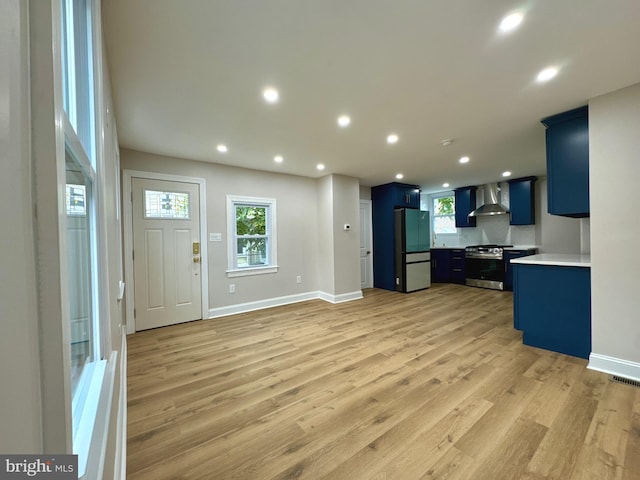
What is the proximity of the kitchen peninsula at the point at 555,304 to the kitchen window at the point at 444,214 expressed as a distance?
4263mm

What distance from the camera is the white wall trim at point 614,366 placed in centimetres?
209

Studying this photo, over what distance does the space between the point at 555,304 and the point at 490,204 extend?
13.3ft

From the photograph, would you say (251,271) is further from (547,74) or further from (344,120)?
(547,74)

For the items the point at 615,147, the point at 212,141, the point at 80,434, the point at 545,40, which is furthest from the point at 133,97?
the point at 615,147

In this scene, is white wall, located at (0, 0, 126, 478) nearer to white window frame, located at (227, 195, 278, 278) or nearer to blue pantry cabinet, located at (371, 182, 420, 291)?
white window frame, located at (227, 195, 278, 278)

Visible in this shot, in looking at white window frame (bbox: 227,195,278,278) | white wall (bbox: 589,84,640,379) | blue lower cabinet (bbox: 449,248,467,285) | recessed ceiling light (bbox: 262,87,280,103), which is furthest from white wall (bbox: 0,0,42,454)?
blue lower cabinet (bbox: 449,248,467,285)

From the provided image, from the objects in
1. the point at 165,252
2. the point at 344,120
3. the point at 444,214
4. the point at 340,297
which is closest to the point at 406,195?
the point at 444,214

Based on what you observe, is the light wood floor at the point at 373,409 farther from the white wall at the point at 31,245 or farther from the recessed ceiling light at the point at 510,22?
the recessed ceiling light at the point at 510,22

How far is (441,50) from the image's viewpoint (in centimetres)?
166

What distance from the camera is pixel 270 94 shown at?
2.13m

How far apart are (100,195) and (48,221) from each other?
38.9 inches

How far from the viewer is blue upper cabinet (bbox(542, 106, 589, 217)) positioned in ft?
7.96

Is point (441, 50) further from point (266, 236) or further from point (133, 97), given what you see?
point (266, 236)

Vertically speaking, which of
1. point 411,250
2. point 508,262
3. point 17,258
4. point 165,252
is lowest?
point 508,262
